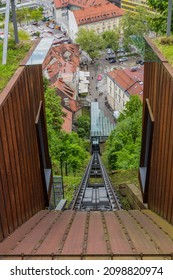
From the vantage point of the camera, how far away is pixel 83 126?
3416cm

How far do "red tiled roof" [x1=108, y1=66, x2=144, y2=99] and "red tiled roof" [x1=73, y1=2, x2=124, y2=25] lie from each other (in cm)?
1914

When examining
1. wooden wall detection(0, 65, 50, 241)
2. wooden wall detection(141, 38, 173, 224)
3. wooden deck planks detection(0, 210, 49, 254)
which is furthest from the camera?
wooden wall detection(141, 38, 173, 224)

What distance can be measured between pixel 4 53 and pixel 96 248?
17.4ft

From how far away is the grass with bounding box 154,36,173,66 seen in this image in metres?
8.49

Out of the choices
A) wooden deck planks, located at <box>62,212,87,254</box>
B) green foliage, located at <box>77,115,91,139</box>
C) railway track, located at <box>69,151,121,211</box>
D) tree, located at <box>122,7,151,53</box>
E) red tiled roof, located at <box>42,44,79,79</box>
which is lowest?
railway track, located at <box>69,151,121,211</box>

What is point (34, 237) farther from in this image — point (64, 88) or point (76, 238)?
point (64, 88)

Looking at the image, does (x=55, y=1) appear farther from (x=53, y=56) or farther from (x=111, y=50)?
(x=53, y=56)

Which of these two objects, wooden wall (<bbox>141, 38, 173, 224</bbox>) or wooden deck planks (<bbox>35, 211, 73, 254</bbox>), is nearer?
wooden deck planks (<bbox>35, 211, 73, 254</bbox>)

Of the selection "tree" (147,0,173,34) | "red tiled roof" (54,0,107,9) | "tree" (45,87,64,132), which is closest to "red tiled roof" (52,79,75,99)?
"tree" (45,87,64,132)

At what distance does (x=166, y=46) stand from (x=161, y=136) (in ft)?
9.10

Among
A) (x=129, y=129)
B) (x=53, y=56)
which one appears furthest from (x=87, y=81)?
(x=129, y=129)

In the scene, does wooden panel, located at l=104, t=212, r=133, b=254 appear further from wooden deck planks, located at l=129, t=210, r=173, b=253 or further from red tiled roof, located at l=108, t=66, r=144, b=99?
red tiled roof, located at l=108, t=66, r=144, b=99

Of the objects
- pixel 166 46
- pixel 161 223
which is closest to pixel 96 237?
pixel 161 223

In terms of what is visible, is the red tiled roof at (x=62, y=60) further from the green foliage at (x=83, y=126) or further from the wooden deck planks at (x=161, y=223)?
the wooden deck planks at (x=161, y=223)
